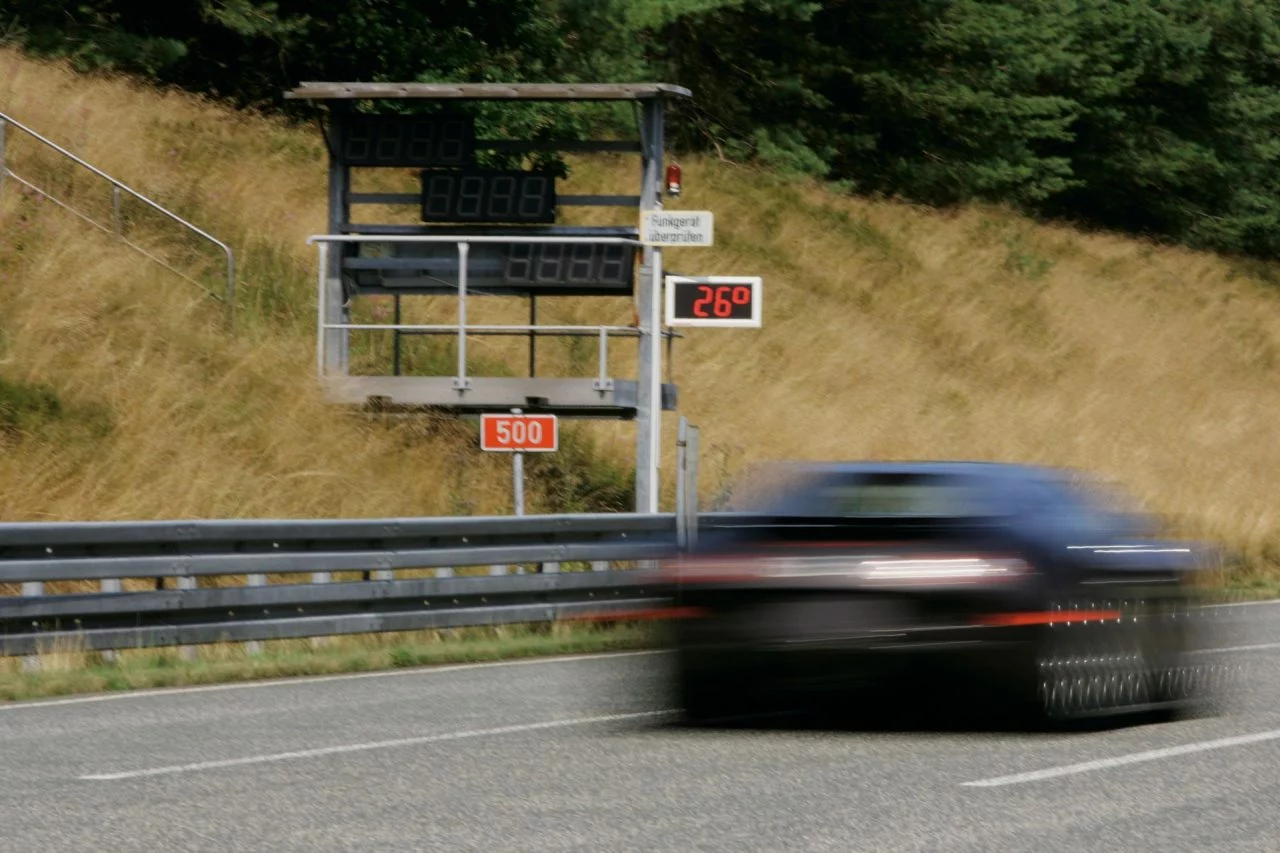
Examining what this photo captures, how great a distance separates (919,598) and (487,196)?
1322 centimetres

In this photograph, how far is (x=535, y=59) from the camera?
3503 centimetres

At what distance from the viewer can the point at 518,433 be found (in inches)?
736

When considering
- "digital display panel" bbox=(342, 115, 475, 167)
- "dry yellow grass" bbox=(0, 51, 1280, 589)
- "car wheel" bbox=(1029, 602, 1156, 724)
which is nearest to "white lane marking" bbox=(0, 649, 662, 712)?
"car wheel" bbox=(1029, 602, 1156, 724)

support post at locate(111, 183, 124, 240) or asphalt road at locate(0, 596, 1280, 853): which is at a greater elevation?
support post at locate(111, 183, 124, 240)

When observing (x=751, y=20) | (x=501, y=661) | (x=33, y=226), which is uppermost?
(x=751, y=20)

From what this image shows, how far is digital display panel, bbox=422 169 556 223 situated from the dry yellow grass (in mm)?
2323

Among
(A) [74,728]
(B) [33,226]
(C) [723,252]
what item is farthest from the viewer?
(C) [723,252]

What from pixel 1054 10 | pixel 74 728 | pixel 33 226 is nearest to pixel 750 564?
pixel 74 728

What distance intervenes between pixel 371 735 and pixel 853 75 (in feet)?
122

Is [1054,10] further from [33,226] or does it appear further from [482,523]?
[482,523]

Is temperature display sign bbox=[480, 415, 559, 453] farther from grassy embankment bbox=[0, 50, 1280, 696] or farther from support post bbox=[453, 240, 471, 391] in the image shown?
support post bbox=[453, 240, 471, 391]

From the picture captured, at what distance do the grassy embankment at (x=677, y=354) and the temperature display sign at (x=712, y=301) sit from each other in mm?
3907

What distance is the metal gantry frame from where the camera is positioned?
21.0 metres

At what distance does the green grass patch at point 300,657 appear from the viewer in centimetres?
1297
